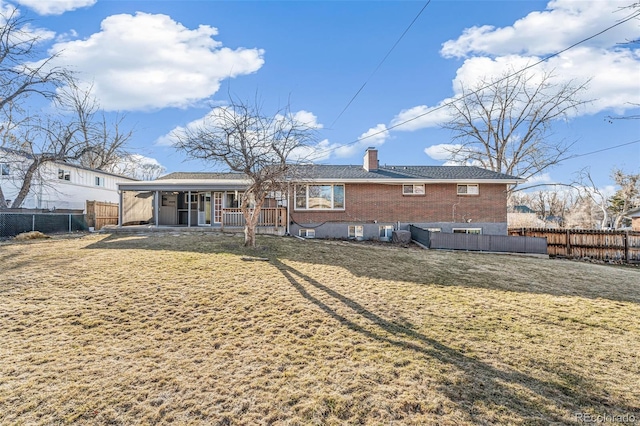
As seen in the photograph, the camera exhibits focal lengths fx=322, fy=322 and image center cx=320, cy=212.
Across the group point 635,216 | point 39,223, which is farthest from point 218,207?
point 635,216

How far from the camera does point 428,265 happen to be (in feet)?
36.5

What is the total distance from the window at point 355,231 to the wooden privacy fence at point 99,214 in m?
14.5

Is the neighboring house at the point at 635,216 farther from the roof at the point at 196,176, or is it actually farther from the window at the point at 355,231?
the roof at the point at 196,176

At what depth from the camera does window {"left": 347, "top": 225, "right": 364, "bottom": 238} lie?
17500 millimetres

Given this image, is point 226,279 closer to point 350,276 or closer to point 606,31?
point 350,276

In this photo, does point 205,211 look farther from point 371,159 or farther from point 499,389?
point 499,389

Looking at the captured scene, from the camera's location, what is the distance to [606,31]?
8828 mm

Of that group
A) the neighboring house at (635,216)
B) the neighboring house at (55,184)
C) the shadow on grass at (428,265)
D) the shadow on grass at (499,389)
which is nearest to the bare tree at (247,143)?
the shadow on grass at (428,265)

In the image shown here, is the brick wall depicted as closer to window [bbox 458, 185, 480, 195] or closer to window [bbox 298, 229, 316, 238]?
window [bbox 458, 185, 480, 195]

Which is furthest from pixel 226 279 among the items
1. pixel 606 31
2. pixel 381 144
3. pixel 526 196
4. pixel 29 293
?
pixel 526 196

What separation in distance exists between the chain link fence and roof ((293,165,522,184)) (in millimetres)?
14123

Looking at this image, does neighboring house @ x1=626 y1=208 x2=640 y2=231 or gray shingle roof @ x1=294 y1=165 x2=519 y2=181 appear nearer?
gray shingle roof @ x1=294 y1=165 x2=519 y2=181

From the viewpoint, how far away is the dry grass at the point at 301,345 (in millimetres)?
3615

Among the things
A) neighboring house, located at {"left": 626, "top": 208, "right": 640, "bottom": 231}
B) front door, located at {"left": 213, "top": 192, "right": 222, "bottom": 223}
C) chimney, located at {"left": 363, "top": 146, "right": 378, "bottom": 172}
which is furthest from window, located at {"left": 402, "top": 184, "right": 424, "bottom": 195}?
neighboring house, located at {"left": 626, "top": 208, "right": 640, "bottom": 231}
